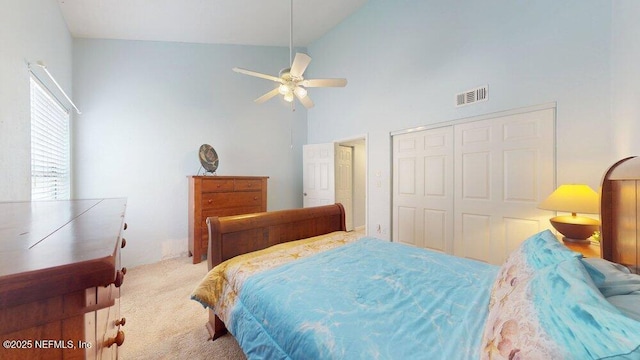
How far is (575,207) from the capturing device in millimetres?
1743

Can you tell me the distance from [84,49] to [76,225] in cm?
367

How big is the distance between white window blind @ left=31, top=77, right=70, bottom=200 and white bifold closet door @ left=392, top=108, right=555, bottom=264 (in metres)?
3.74

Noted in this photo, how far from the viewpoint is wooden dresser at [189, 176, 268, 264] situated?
3207 mm

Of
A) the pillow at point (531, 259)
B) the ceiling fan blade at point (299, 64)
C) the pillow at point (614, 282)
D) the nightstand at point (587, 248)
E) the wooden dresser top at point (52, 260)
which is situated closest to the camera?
the wooden dresser top at point (52, 260)

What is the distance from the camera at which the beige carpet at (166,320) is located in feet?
5.47

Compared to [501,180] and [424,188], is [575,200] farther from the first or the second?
[424,188]

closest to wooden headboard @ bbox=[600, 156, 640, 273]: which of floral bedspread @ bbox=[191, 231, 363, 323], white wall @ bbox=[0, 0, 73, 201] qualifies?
floral bedspread @ bbox=[191, 231, 363, 323]

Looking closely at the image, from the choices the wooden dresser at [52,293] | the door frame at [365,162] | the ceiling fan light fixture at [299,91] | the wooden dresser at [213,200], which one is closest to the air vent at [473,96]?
the door frame at [365,162]

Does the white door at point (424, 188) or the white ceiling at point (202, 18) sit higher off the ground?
the white ceiling at point (202, 18)

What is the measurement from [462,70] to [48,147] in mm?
4328

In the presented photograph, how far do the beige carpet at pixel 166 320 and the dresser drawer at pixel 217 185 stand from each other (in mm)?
1041

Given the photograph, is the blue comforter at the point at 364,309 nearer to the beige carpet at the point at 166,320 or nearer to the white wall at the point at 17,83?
the beige carpet at the point at 166,320

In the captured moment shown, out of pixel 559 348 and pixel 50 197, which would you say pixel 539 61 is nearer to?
pixel 559 348

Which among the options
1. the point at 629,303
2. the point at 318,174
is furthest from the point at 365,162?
the point at 629,303
